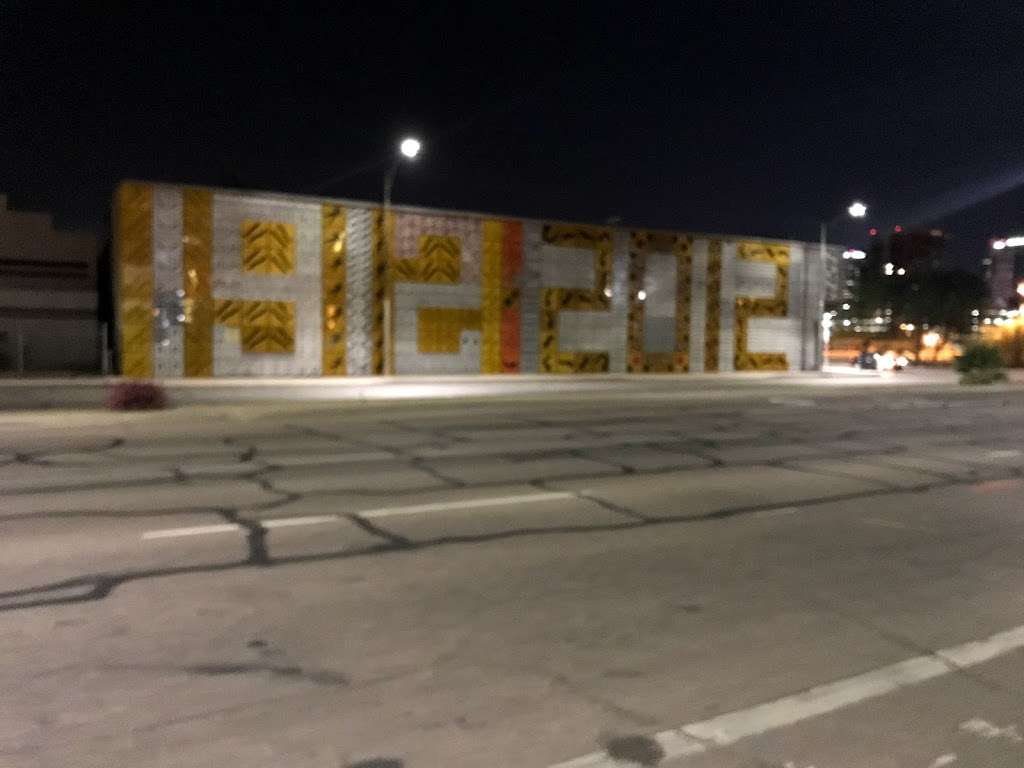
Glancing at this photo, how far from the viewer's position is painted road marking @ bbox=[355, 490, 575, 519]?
9941 mm

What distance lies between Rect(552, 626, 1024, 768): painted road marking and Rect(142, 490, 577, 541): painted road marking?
17.8 ft

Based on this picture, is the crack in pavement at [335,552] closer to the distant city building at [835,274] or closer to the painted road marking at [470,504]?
the painted road marking at [470,504]

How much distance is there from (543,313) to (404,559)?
32.2 meters

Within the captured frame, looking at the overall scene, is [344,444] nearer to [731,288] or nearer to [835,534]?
[835,534]

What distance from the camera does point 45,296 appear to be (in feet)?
124

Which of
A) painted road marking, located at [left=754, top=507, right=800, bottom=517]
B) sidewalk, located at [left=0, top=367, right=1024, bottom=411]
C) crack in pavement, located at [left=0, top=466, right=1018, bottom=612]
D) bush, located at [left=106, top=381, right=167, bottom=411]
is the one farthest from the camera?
sidewalk, located at [left=0, top=367, right=1024, bottom=411]

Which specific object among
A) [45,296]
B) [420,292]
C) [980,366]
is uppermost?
[420,292]

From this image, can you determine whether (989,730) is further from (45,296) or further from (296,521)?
(45,296)

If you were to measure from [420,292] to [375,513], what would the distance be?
2765cm

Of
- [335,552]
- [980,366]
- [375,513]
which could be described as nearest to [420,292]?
[980,366]

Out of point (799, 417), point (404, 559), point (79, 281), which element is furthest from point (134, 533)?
point (79, 281)

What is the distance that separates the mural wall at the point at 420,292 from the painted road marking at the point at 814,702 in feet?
96.1

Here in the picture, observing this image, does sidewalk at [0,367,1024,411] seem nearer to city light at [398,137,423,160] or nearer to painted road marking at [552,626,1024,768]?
city light at [398,137,423,160]

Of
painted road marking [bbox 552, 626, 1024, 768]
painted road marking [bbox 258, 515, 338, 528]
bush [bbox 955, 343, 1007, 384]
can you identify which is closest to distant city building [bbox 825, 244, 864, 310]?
bush [bbox 955, 343, 1007, 384]
